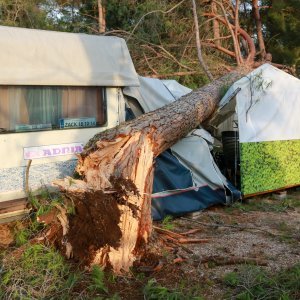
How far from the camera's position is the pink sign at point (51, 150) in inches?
217

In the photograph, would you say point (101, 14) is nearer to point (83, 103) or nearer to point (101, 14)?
point (101, 14)

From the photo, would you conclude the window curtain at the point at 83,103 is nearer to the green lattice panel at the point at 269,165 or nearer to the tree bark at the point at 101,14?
the green lattice panel at the point at 269,165

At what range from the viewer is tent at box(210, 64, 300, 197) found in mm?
8156

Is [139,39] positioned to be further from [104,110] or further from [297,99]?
[104,110]

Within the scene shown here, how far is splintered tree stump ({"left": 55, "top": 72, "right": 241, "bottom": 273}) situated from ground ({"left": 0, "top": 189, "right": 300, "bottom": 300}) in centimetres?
20

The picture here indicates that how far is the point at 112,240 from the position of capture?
452 cm

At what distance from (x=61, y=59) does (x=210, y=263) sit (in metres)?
3.10

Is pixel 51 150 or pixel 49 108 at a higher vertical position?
pixel 49 108

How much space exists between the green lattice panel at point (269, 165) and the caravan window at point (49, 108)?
10.0 ft

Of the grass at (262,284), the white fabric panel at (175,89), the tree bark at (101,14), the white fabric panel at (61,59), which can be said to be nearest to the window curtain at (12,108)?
the white fabric panel at (61,59)

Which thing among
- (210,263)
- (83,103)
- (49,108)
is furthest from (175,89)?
(210,263)

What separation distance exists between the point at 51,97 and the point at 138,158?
1.55 m

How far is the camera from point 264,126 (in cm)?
855

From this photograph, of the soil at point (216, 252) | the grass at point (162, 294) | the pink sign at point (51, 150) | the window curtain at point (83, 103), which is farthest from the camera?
the window curtain at point (83, 103)
